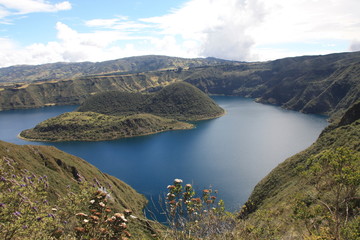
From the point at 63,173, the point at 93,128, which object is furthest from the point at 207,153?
the point at 93,128

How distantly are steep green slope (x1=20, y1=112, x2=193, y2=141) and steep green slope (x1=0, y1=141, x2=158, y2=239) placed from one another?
8658 centimetres

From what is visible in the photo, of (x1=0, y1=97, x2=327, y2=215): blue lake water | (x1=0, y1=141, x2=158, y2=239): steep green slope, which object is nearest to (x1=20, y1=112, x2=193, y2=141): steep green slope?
(x1=0, y1=97, x2=327, y2=215): blue lake water

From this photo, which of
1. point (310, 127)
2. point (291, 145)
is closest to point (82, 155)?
point (291, 145)

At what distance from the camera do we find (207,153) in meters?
118

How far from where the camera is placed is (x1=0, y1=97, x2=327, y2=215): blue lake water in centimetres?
8488

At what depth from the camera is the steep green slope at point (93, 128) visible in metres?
158

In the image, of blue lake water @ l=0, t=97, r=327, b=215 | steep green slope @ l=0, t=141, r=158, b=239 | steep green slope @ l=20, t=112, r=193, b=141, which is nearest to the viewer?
steep green slope @ l=0, t=141, r=158, b=239

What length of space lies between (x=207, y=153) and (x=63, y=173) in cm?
6987

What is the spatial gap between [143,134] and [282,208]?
133051mm

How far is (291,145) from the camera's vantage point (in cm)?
12238

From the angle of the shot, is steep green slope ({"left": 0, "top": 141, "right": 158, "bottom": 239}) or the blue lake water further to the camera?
the blue lake water

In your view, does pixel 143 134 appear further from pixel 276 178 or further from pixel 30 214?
pixel 30 214

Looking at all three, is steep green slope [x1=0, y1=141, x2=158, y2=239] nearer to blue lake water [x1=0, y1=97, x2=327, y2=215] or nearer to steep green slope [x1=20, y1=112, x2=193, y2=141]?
blue lake water [x1=0, y1=97, x2=327, y2=215]

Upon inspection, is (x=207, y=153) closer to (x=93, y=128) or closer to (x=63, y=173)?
(x=63, y=173)
